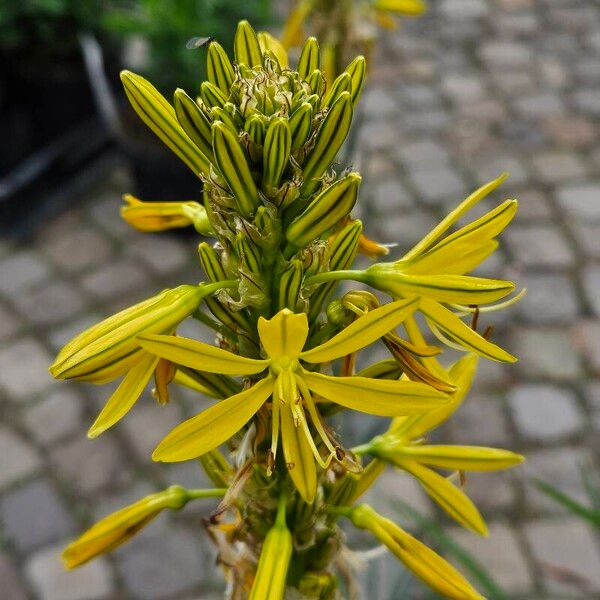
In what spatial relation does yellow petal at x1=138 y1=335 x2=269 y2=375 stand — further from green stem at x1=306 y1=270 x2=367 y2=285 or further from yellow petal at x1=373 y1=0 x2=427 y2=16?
yellow petal at x1=373 y1=0 x2=427 y2=16

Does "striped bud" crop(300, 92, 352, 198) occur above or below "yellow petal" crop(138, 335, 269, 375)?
above

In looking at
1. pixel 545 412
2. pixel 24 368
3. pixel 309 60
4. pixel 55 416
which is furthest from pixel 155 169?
pixel 309 60

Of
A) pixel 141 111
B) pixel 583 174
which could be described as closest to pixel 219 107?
pixel 141 111

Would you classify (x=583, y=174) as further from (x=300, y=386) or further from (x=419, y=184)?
(x=300, y=386)

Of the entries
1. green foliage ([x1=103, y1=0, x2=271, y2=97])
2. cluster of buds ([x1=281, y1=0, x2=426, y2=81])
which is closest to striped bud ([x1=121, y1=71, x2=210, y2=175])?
cluster of buds ([x1=281, y1=0, x2=426, y2=81])

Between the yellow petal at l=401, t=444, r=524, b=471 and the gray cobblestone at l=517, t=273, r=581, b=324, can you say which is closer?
the yellow petal at l=401, t=444, r=524, b=471

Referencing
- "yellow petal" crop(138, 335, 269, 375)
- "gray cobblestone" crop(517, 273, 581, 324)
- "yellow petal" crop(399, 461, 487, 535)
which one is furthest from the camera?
"gray cobblestone" crop(517, 273, 581, 324)

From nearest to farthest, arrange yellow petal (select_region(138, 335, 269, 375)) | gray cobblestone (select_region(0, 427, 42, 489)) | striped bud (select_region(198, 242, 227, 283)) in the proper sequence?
yellow petal (select_region(138, 335, 269, 375)), striped bud (select_region(198, 242, 227, 283)), gray cobblestone (select_region(0, 427, 42, 489))
